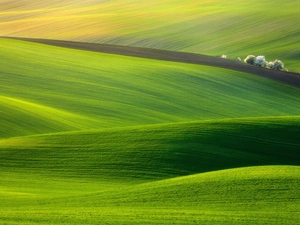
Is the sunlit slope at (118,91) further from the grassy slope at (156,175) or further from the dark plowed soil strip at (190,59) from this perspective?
the grassy slope at (156,175)

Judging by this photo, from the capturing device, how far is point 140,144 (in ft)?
57.0

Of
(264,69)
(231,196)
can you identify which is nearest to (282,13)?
(264,69)

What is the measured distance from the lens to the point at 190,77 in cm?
3064

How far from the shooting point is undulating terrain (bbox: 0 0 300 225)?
11.9 m

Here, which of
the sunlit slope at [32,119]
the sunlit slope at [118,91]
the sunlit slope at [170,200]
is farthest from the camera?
the sunlit slope at [118,91]

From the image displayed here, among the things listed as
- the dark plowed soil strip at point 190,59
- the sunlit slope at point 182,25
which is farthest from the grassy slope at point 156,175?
the sunlit slope at point 182,25

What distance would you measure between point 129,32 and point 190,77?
2050 centimetres

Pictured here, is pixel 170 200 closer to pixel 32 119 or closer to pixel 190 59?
pixel 32 119

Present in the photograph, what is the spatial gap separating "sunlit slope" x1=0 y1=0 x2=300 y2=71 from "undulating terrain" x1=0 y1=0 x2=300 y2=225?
818 mm

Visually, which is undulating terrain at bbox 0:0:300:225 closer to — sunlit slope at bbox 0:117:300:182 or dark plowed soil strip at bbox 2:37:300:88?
sunlit slope at bbox 0:117:300:182

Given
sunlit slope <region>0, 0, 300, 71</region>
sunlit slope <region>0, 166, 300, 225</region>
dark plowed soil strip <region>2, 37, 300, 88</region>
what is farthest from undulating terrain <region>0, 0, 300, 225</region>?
sunlit slope <region>0, 0, 300, 71</region>

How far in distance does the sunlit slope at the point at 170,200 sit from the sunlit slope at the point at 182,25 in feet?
90.7

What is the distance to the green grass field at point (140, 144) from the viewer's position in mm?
11812

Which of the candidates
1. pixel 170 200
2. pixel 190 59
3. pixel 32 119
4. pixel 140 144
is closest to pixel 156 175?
pixel 140 144
